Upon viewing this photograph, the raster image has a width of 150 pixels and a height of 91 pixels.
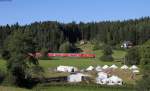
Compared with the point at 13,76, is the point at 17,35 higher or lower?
higher

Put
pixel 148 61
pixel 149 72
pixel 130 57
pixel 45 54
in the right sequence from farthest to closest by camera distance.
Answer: pixel 45 54, pixel 130 57, pixel 148 61, pixel 149 72

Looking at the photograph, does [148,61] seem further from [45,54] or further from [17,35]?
[45,54]

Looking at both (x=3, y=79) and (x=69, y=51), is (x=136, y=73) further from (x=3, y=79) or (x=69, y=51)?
(x=69, y=51)

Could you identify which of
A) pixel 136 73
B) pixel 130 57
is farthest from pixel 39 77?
pixel 130 57

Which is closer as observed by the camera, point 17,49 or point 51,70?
point 17,49

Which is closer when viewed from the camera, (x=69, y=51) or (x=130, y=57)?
(x=130, y=57)

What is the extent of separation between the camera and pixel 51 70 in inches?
4144

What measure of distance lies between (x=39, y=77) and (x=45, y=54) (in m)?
75.4

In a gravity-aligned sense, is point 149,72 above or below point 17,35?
below

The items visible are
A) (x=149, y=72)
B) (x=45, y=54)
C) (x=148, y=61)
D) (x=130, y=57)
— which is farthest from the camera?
(x=45, y=54)

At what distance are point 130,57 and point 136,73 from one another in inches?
1405

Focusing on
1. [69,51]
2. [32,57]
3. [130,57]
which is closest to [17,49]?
[32,57]

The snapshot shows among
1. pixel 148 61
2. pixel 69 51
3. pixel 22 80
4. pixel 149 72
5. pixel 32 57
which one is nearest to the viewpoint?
pixel 149 72

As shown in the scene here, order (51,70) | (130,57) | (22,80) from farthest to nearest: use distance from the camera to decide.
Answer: (130,57) < (51,70) < (22,80)
